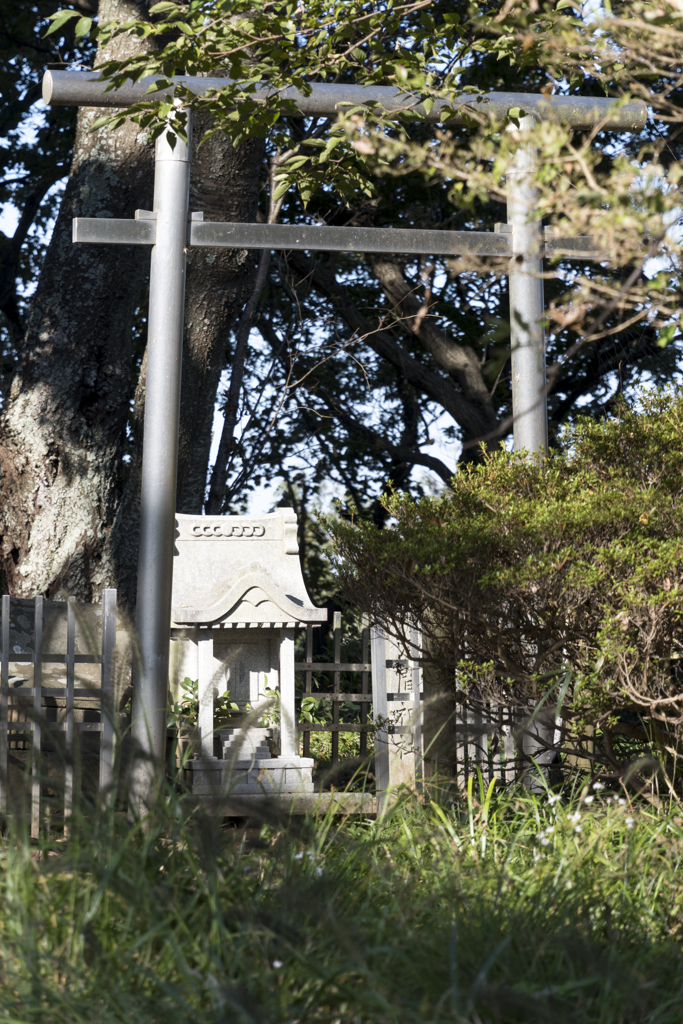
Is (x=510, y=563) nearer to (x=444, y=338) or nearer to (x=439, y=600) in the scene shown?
(x=439, y=600)

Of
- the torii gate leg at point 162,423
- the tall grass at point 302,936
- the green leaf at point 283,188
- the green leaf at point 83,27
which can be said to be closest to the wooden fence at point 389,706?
the torii gate leg at point 162,423

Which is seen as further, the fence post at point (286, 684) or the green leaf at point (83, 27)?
the fence post at point (286, 684)

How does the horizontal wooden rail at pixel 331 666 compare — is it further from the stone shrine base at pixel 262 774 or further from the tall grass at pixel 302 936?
the tall grass at pixel 302 936

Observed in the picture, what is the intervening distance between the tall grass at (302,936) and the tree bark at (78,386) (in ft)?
13.0

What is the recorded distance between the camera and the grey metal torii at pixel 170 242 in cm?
380

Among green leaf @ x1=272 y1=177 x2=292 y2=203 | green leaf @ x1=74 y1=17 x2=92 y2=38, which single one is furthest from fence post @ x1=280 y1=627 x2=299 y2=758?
green leaf @ x1=74 y1=17 x2=92 y2=38

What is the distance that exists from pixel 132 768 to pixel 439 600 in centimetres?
166

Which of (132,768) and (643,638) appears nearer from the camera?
(132,768)

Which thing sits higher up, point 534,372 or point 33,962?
point 534,372

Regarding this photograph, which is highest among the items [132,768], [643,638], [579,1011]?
[643,638]

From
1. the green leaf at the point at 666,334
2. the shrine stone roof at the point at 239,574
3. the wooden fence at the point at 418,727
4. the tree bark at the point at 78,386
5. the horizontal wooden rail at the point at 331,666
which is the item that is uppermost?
the tree bark at the point at 78,386

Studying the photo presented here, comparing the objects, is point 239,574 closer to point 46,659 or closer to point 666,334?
point 46,659

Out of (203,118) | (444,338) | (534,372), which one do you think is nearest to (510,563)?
(534,372)

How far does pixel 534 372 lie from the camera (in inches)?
174
